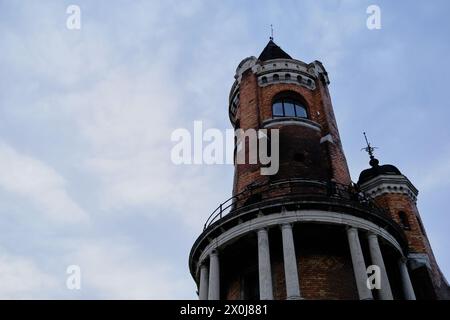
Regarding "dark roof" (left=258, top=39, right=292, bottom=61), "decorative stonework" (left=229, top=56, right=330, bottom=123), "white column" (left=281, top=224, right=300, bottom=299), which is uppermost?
"dark roof" (left=258, top=39, right=292, bottom=61)

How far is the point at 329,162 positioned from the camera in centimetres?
2361

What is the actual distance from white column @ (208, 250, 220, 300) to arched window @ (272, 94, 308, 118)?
914 cm

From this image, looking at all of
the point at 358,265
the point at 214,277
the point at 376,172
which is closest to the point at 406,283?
the point at 358,265

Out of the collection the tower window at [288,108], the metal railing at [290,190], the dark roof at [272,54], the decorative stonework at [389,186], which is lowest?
the metal railing at [290,190]

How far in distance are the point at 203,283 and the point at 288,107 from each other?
36.1ft

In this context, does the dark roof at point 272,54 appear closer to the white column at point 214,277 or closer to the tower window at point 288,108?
the tower window at point 288,108

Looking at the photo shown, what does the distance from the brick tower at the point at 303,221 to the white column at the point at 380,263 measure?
0.12 ft

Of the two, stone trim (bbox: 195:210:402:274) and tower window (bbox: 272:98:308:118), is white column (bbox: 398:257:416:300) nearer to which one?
stone trim (bbox: 195:210:402:274)

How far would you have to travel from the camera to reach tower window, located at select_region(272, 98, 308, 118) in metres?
26.1

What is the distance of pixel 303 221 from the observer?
18.5m

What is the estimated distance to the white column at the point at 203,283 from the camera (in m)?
19.8

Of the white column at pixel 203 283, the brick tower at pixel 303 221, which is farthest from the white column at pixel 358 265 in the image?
the white column at pixel 203 283

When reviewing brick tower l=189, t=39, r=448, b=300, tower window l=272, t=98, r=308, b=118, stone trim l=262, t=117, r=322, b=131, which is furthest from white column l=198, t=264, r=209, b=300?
tower window l=272, t=98, r=308, b=118
